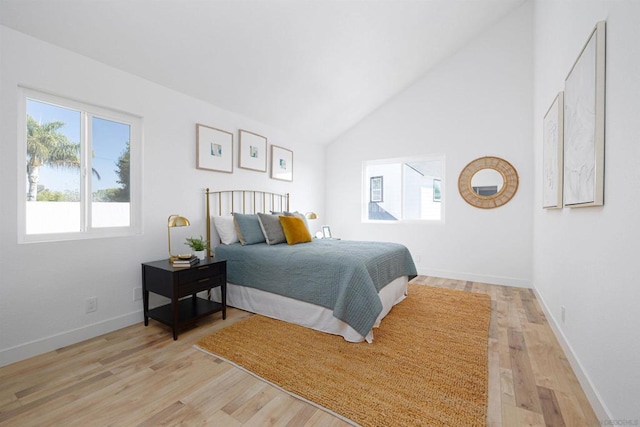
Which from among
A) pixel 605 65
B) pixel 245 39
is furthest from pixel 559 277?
pixel 245 39

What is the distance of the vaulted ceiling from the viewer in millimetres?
2141

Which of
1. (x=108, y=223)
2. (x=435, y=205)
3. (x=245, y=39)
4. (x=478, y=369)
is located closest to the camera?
(x=478, y=369)

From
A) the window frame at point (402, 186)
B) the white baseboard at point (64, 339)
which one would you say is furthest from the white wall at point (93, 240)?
the window frame at point (402, 186)

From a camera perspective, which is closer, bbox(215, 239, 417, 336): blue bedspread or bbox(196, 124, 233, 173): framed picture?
bbox(215, 239, 417, 336): blue bedspread

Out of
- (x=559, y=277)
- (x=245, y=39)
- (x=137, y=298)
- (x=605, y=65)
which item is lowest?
(x=137, y=298)

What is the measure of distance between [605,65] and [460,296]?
2.67 meters

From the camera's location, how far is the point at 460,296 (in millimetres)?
3430

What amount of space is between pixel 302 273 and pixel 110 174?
1997 millimetres

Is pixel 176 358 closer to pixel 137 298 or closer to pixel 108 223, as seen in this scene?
pixel 137 298

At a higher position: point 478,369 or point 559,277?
point 559,277

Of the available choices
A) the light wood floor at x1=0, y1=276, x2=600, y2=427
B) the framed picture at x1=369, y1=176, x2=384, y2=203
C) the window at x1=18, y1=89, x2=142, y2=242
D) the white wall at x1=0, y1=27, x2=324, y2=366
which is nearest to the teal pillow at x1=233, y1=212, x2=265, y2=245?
the white wall at x1=0, y1=27, x2=324, y2=366

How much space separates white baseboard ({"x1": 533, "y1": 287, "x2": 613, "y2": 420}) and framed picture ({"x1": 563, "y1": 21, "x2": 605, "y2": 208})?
3.31ft

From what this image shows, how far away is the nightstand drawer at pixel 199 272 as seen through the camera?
7.77ft

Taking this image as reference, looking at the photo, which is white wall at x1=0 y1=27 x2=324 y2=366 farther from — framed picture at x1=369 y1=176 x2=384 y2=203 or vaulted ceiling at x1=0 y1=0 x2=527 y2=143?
framed picture at x1=369 y1=176 x2=384 y2=203
